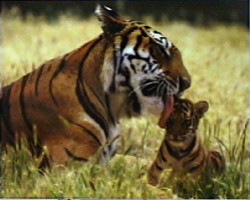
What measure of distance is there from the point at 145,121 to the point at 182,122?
0.71 ft

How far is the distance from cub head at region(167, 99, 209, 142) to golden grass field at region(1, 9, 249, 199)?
6cm

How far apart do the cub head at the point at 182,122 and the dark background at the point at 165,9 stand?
0.53m

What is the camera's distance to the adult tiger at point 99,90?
14.5 ft

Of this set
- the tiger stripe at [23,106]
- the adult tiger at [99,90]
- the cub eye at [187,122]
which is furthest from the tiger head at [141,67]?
the tiger stripe at [23,106]

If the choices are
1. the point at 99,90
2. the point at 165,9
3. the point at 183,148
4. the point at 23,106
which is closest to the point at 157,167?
the point at 183,148

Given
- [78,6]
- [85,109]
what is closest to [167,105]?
[85,109]

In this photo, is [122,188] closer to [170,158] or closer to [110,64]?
[170,158]

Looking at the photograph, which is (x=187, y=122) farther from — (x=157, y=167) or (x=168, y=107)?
(x=157, y=167)

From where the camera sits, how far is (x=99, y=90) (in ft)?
14.8

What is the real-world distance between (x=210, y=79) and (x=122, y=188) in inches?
32.6

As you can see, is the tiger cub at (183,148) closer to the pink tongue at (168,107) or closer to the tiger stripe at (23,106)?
the pink tongue at (168,107)

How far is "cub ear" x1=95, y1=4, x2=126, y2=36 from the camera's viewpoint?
4.45m

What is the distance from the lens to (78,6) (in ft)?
Result: 15.5

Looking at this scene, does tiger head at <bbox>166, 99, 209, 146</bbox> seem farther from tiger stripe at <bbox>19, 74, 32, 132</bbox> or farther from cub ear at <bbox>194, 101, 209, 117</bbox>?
tiger stripe at <bbox>19, 74, 32, 132</bbox>
